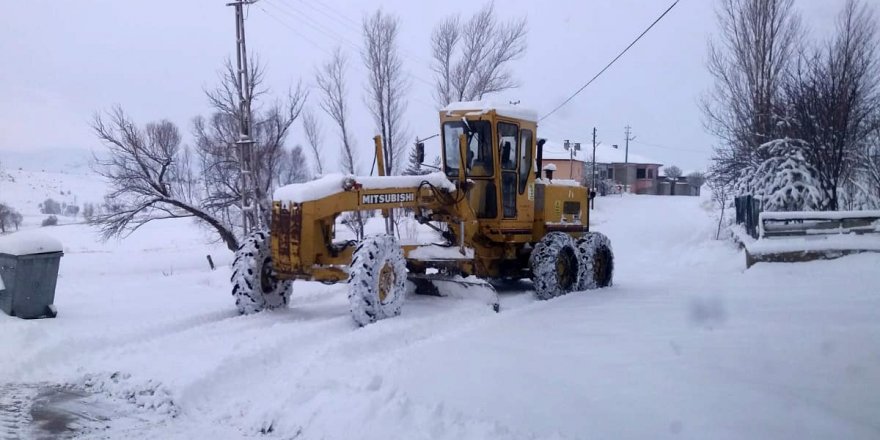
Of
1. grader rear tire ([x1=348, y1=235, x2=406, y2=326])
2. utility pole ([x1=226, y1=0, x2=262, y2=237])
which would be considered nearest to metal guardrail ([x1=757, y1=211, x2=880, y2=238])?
grader rear tire ([x1=348, y1=235, x2=406, y2=326])

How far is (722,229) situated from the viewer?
106 ft

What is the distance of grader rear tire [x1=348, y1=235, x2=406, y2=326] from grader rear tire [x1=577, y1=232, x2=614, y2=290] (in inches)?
188

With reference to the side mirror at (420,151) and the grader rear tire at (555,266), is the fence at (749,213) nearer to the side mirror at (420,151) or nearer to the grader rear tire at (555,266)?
the grader rear tire at (555,266)

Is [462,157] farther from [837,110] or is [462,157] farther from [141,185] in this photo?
[141,185]

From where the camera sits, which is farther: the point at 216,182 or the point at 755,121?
the point at 216,182

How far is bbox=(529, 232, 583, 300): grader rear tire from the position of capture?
38.8 ft

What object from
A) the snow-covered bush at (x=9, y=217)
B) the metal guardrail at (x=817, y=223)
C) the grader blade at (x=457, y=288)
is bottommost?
the grader blade at (x=457, y=288)

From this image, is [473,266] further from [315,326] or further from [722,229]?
[722,229]

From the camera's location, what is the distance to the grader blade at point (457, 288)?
10.2 meters

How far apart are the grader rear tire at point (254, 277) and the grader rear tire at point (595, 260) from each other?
5743mm

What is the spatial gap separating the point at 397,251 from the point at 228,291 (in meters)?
4.93

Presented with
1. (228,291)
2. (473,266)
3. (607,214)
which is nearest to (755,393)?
(473,266)

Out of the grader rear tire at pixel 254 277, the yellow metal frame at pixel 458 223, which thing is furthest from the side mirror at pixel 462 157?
the grader rear tire at pixel 254 277

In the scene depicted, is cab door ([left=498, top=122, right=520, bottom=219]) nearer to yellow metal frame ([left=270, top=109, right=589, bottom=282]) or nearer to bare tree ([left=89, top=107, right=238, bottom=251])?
yellow metal frame ([left=270, top=109, right=589, bottom=282])
